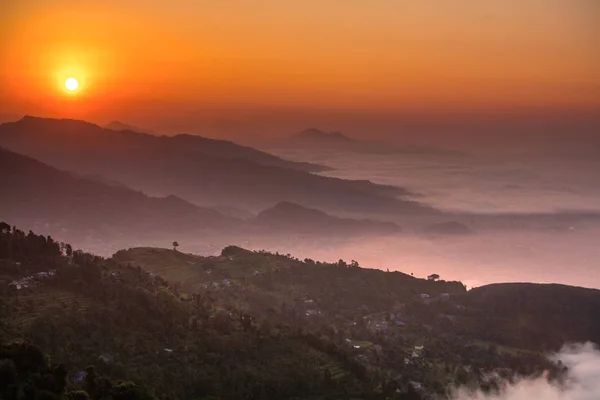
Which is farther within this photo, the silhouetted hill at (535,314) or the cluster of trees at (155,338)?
the silhouetted hill at (535,314)

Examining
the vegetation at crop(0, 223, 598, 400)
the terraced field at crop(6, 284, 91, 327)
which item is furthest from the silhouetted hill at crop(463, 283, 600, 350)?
the terraced field at crop(6, 284, 91, 327)

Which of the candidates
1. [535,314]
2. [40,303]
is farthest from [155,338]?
[535,314]

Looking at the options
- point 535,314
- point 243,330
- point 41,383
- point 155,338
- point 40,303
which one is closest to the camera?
point 41,383

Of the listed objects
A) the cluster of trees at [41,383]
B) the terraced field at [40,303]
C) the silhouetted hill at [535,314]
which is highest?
the silhouetted hill at [535,314]

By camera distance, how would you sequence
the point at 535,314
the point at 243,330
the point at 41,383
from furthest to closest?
the point at 535,314 < the point at 243,330 < the point at 41,383

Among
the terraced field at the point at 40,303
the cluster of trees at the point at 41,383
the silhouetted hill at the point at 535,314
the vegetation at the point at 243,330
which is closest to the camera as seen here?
the cluster of trees at the point at 41,383

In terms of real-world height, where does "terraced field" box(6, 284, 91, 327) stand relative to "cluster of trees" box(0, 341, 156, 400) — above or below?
above

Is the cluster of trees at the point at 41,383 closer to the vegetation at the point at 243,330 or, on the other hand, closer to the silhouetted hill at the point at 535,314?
the vegetation at the point at 243,330

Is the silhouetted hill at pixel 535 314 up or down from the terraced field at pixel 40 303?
up

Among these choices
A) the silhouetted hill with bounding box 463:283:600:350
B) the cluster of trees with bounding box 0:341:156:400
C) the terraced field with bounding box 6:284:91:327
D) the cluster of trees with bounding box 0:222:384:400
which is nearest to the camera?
the cluster of trees with bounding box 0:341:156:400

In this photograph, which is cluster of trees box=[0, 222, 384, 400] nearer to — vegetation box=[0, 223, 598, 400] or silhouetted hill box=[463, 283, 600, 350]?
vegetation box=[0, 223, 598, 400]

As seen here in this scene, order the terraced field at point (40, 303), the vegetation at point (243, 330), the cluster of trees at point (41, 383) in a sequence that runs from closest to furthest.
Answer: the cluster of trees at point (41, 383)
the vegetation at point (243, 330)
the terraced field at point (40, 303)

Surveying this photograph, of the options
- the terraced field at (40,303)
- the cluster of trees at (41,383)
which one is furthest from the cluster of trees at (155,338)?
the cluster of trees at (41,383)

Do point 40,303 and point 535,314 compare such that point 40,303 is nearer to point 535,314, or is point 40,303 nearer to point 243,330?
point 243,330
